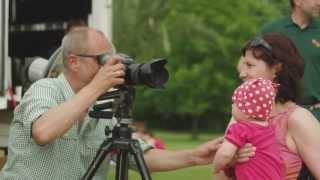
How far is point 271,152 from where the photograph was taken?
4062 mm

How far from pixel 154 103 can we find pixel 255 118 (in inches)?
2114

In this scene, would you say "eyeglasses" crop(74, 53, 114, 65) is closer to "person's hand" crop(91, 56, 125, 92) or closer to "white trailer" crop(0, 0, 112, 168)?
"person's hand" crop(91, 56, 125, 92)

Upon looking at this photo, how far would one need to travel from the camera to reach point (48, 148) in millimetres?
4461

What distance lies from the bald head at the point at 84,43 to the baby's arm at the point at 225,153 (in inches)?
31.5

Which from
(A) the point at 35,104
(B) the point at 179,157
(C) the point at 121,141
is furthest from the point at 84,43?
(B) the point at 179,157

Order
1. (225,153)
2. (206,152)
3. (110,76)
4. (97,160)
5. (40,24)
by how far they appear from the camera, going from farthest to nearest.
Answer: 1. (40,24)
2. (206,152)
3. (97,160)
4. (110,76)
5. (225,153)

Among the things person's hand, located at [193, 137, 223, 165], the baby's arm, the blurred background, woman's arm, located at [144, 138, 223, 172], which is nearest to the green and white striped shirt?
woman's arm, located at [144, 138, 223, 172]

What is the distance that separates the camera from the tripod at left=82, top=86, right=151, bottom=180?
14.1 ft

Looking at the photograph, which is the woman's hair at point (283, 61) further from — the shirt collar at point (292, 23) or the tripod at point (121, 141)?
the shirt collar at point (292, 23)

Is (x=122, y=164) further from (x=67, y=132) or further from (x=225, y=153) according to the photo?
(x=225, y=153)

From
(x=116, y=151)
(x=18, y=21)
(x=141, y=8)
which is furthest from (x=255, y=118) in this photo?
(x=141, y=8)

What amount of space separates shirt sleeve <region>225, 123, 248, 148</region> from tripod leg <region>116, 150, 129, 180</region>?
1.88 ft

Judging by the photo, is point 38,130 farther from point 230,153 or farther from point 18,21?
point 18,21

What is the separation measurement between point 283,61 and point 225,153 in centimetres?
57
